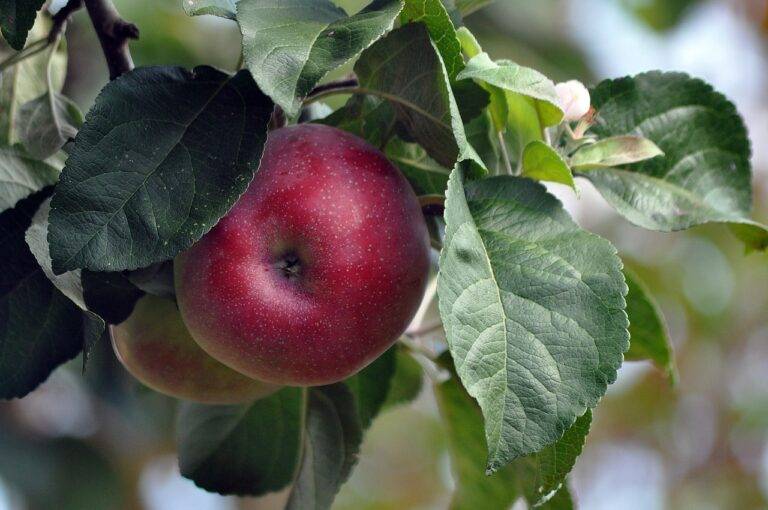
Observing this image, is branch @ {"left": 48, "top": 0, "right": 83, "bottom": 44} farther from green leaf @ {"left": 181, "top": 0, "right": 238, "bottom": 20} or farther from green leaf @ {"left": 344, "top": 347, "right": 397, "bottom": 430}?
green leaf @ {"left": 344, "top": 347, "right": 397, "bottom": 430}

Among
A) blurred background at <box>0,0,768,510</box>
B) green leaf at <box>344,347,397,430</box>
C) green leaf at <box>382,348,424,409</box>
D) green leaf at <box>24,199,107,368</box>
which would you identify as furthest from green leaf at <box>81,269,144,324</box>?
blurred background at <box>0,0,768,510</box>

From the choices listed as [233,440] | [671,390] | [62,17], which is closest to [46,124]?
[62,17]

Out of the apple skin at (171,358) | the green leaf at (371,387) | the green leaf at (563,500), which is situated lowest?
the green leaf at (371,387)

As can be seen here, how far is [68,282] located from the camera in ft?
2.08

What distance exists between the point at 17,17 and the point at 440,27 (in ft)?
0.84

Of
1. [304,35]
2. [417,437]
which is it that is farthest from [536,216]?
[417,437]

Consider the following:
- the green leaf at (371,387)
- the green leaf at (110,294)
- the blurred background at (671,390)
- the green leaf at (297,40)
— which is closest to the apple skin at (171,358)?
the green leaf at (110,294)

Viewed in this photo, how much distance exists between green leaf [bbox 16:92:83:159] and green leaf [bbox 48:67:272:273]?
16 centimetres

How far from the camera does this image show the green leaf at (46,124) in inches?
29.8

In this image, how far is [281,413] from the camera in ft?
2.83

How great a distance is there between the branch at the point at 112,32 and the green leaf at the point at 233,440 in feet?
1.00

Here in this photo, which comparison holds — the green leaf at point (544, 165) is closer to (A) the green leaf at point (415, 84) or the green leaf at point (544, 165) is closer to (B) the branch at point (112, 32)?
(A) the green leaf at point (415, 84)

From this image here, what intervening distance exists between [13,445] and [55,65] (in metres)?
0.89

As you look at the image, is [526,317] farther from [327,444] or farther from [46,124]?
[46,124]
